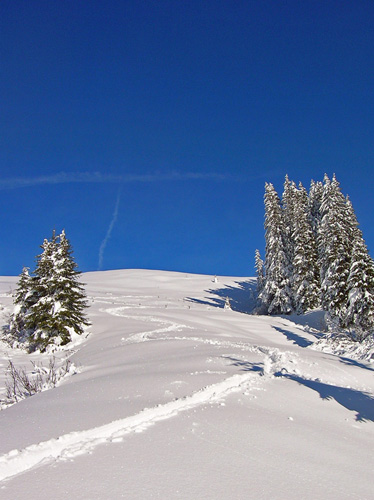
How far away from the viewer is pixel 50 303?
17750 mm

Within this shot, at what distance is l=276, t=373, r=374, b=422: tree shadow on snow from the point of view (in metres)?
5.98

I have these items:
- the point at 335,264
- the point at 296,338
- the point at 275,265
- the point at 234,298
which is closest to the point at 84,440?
the point at 296,338

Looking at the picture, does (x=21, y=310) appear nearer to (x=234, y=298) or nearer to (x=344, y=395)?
(x=344, y=395)

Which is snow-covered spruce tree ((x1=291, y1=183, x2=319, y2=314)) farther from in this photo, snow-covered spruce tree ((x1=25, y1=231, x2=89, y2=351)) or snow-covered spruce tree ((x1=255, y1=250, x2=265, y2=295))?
snow-covered spruce tree ((x1=25, y1=231, x2=89, y2=351))

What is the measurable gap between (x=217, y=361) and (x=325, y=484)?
6235 mm

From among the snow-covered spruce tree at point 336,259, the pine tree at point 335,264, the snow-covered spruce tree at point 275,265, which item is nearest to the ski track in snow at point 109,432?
the snow-covered spruce tree at point 336,259

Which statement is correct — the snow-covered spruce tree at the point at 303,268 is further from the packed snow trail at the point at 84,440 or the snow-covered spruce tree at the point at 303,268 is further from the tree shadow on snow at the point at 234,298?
the packed snow trail at the point at 84,440

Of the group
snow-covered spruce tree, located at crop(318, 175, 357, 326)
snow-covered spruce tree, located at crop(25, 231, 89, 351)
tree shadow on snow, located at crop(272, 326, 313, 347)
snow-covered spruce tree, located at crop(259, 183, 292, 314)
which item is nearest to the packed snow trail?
snow-covered spruce tree, located at crop(25, 231, 89, 351)

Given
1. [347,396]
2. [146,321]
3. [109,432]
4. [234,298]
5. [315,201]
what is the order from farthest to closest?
[234,298] → [315,201] → [146,321] → [347,396] → [109,432]

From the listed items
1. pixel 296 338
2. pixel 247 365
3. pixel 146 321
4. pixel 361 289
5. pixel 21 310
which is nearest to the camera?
pixel 247 365

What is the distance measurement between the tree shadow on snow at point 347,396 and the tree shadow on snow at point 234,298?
103 feet

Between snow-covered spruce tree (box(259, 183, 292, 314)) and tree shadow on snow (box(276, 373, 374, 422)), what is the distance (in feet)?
91.2

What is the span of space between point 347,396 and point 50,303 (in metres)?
15.2

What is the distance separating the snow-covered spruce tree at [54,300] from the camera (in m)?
17.0
